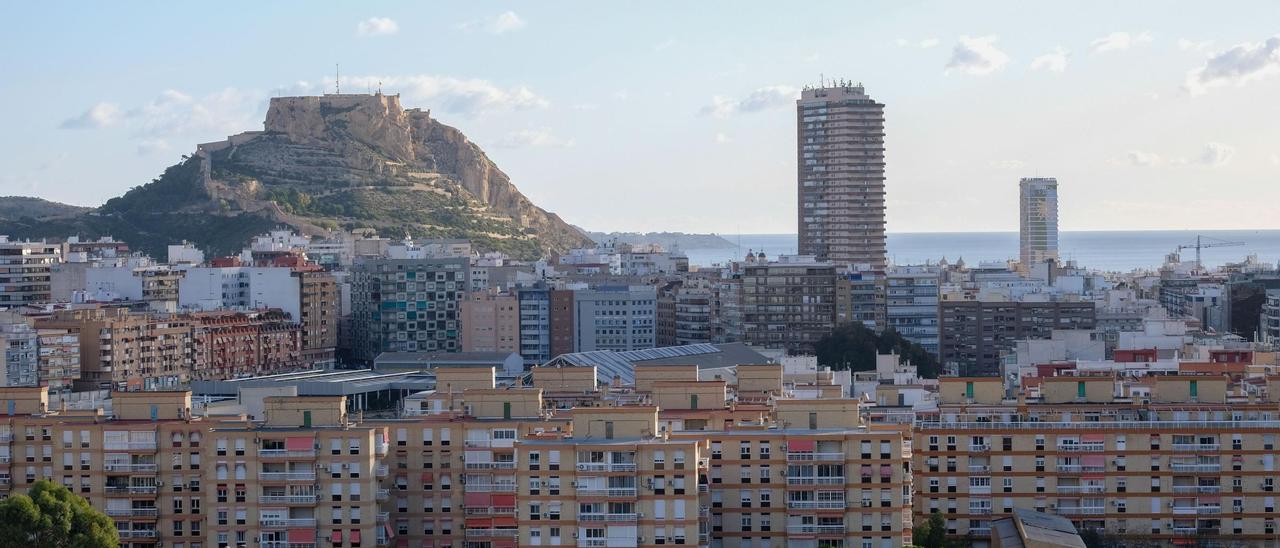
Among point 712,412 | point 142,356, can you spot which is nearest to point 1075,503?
point 712,412

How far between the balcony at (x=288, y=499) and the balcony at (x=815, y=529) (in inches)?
256

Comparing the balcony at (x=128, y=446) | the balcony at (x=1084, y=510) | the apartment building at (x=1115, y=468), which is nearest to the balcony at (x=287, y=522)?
the balcony at (x=128, y=446)

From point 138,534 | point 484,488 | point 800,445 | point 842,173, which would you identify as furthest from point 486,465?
point 842,173

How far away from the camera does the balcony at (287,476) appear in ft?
96.8

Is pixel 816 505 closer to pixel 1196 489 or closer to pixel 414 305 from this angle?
pixel 1196 489

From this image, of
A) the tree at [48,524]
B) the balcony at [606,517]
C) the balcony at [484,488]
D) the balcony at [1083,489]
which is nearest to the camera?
the balcony at [606,517]

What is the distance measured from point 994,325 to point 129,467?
44.1 meters

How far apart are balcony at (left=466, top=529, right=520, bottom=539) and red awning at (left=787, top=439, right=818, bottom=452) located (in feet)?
13.5

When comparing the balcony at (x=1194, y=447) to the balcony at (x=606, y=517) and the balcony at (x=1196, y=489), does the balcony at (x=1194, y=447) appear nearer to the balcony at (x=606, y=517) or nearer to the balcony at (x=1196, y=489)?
the balcony at (x=1196, y=489)

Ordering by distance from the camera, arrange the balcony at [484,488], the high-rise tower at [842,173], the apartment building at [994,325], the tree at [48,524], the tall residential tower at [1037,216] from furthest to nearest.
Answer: the tall residential tower at [1037,216], the high-rise tower at [842,173], the apartment building at [994,325], the balcony at [484,488], the tree at [48,524]

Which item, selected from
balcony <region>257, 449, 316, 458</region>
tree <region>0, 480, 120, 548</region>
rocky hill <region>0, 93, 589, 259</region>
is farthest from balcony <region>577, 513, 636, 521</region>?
rocky hill <region>0, 93, 589, 259</region>

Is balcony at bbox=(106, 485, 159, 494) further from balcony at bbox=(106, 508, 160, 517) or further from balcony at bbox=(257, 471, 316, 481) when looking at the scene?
balcony at bbox=(257, 471, 316, 481)

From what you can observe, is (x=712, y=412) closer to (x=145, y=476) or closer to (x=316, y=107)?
(x=145, y=476)

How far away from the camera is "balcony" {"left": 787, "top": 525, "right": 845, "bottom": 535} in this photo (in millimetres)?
29172
